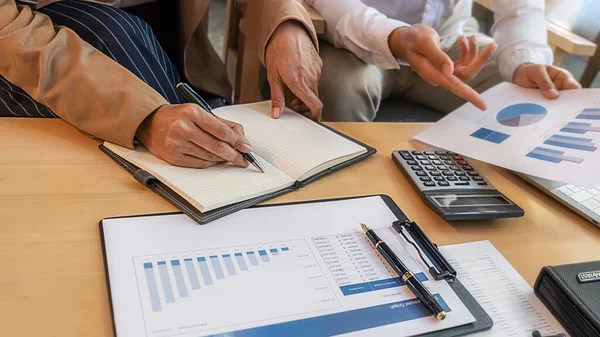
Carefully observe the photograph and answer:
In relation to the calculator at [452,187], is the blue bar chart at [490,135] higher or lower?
higher

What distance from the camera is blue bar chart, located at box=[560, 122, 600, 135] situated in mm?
797

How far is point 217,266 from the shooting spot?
0.53 meters

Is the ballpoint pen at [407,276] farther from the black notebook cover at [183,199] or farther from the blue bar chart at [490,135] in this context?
the blue bar chart at [490,135]

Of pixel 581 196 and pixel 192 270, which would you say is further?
pixel 581 196

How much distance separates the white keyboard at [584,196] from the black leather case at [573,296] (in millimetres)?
218

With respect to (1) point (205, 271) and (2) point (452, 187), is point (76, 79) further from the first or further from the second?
(2) point (452, 187)

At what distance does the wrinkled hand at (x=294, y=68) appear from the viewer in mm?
908

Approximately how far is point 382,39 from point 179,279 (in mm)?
750

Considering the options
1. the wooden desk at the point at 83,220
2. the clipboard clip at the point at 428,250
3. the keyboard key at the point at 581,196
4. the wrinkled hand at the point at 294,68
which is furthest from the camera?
the wrinkled hand at the point at 294,68

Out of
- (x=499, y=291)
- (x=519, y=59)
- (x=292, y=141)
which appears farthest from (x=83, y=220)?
(x=519, y=59)

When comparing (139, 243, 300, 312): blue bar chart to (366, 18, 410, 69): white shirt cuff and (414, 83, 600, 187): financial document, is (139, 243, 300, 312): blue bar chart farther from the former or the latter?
(366, 18, 410, 69): white shirt cuff

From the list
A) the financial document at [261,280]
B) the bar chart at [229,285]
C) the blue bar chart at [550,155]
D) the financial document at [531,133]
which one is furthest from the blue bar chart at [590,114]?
the bar chart at [229,285]

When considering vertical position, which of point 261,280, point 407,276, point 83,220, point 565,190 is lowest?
point 83,220

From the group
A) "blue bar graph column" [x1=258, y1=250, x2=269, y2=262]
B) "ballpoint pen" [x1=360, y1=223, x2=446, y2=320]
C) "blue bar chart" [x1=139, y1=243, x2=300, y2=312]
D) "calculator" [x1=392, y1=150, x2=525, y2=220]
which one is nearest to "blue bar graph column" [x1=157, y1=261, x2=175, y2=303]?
"blue bar chart" [x1=139, y1=243, x2=300, y2=312]
